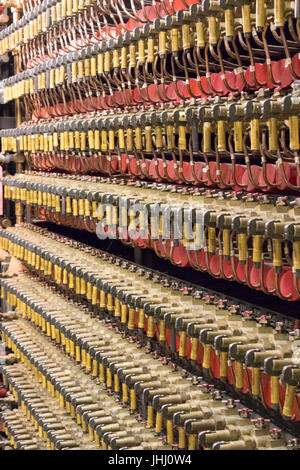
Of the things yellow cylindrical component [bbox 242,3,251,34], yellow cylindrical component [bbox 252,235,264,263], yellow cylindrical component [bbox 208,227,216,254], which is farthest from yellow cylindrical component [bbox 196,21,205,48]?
yellow cylindrical component [bbox 252,235,264,263]

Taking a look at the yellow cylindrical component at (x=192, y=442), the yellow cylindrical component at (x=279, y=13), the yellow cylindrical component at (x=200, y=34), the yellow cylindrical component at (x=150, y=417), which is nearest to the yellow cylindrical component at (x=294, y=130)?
the yellow cylindrical component at (x=279, y=13)

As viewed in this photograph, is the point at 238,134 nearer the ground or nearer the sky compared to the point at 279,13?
nearer the ground

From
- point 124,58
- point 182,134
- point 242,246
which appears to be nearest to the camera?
point 242,246

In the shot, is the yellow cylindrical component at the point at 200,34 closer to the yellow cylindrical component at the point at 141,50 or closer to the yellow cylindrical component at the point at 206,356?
the yellow cylindrical component at the point at 141,50

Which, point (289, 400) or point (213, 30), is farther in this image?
point (213, 30)

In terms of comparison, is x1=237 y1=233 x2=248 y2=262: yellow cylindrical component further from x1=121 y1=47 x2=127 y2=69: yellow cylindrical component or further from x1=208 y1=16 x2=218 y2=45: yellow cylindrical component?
x1=121 y1=47 x2=127 y2=69: yellow cylindrical component

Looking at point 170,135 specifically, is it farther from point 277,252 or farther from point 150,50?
point 277,252

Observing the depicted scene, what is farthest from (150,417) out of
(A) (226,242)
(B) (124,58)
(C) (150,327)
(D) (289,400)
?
(B) (124,58)

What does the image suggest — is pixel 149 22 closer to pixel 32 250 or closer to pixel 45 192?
pixel 45 192

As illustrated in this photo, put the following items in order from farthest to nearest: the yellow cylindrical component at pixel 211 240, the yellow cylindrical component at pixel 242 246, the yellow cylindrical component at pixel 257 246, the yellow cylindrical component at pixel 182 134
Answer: the yellow cylindrical component at pixel 182 134 < the yellow cylindrical component at pixel 211 240 < the yellow cylindrical component at pixel 242 246 < the yellow cylindrical component at pixel 257 246

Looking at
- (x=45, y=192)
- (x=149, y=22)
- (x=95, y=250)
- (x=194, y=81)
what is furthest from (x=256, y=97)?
(x=45, y=192)

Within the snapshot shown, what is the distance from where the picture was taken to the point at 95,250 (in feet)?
16.7

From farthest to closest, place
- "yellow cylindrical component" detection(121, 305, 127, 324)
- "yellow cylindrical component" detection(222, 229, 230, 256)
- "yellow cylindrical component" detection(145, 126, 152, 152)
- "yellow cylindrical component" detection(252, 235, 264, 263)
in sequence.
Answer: "yellow cylindrical component" detection(121, 305, 127, 324)
"yellow cylindrical component" detection(145, 126, 152, 152)
"yellow cylindrical component" detection(222, 229, 230, 256)
"yellow cylindrical component" detection(252, 235, 264, 263)
